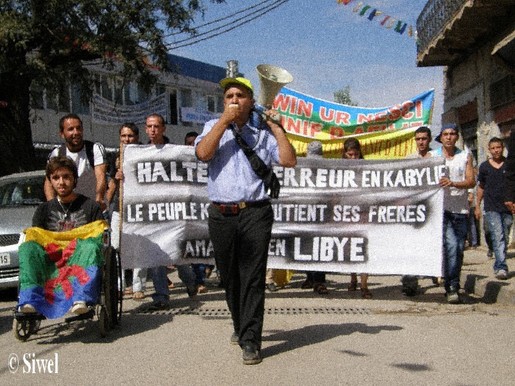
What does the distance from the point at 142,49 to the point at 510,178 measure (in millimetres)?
12407

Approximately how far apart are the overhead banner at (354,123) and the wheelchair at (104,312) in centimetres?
541

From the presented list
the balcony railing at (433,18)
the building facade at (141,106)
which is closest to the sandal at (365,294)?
the balcony railing at (433,18)

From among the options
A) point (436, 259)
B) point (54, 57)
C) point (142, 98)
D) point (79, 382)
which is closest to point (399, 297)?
point (436, 259)

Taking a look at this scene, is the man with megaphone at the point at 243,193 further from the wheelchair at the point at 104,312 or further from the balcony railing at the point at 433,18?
the balcony railing at the point at 433,18

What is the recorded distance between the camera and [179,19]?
16812 millimetres

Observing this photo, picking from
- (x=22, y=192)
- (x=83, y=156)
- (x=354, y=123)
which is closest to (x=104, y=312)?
(x=83, y=156)

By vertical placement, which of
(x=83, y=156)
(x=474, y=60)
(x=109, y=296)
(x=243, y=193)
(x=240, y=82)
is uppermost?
(x=474, y=60)

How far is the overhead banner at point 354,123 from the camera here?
10961 mm

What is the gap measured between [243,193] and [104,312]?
1.61 metres

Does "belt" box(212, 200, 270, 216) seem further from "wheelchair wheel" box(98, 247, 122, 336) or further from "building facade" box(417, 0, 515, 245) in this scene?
"building facade" box(417, 0, 515, 245)

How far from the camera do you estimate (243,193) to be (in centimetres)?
495

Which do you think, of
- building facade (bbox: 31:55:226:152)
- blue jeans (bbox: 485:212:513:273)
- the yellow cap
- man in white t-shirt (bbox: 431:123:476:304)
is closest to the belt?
the yellow cap
